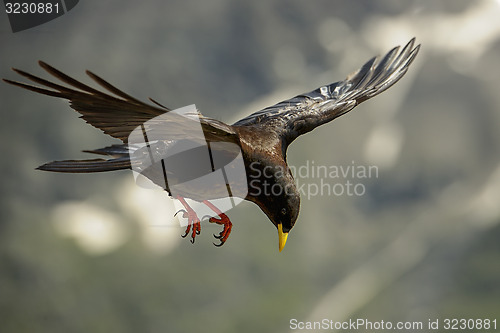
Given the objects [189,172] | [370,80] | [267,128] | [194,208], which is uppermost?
[370,80]

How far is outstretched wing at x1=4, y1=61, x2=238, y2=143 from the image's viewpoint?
115cm

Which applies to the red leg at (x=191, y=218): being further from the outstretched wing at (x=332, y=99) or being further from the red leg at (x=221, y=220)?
the outstretched wing at (x=332, y=99)

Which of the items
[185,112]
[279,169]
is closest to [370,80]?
[279,169]

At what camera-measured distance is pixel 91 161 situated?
156 centimetres

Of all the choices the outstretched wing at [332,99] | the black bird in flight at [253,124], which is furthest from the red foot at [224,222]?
the outstretched wing at [332,99]

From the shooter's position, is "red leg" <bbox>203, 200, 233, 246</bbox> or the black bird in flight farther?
"red leg" <bbox>203, 200, 233, 246</bbox>

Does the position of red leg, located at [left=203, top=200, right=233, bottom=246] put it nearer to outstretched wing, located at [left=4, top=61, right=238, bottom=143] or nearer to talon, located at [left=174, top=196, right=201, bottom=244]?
talon, located at [left=174, top=196, right=201, bottom=244]

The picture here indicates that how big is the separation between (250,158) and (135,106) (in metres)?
0.43

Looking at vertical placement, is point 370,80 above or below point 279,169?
above

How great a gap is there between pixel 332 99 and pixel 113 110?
1.10 meters

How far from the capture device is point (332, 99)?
85.3 inches

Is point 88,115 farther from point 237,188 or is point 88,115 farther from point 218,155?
point 237,188

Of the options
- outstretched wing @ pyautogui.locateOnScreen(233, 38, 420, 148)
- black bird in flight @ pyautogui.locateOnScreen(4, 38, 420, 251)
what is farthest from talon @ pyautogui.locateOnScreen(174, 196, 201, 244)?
outstretched wing @ pyautogui.locateOnScreen(233, 38, 420, 148)

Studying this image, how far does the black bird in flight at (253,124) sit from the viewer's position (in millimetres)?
1223
